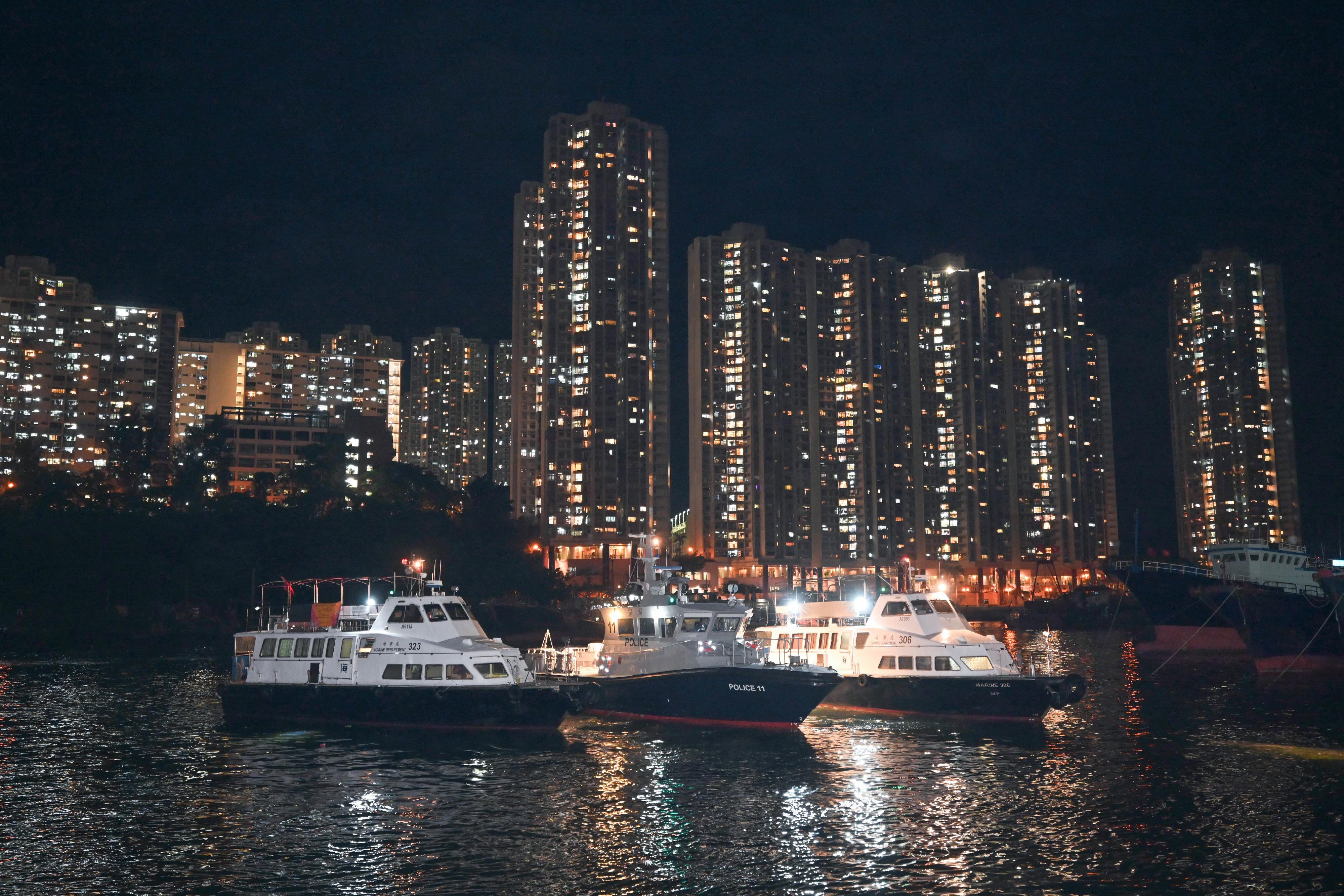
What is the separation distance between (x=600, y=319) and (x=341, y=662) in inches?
5754

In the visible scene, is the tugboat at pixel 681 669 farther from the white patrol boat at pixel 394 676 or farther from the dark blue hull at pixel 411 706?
the white patrol boat at pixel 394 676

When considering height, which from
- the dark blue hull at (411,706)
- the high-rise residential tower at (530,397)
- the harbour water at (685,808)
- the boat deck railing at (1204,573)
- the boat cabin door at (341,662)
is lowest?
the harbour water at (685,808)

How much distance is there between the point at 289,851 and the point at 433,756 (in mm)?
11896

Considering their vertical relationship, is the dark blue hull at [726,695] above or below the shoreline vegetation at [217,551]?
below

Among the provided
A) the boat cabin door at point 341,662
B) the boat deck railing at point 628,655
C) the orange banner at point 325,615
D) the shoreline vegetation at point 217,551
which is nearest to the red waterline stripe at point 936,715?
the boat deck railing at point 628,655

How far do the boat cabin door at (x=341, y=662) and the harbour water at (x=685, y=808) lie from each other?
7.25 feet

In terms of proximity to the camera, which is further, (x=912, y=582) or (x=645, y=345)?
(x=645, y=345)

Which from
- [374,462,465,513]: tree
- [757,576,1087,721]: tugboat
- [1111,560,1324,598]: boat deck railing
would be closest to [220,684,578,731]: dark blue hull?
[757,576,1087,721]: tugboat

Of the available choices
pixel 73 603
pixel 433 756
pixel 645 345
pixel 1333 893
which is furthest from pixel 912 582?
pixel 645 345

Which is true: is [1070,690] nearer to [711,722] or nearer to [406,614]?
[711,722]

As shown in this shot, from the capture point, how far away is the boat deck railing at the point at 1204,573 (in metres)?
73.1

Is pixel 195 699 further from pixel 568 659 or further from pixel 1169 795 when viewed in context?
pixel 1169 795

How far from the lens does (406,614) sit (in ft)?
127

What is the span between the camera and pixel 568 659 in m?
45.0
